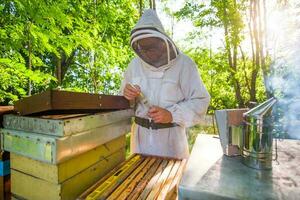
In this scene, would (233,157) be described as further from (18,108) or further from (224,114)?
(18,108)

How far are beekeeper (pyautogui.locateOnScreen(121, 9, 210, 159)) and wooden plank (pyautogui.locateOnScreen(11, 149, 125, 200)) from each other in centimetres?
108

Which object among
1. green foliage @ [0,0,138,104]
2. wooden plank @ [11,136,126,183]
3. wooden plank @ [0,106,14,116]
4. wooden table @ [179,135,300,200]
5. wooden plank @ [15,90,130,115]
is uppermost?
green foliage @ [0,0,138,104]

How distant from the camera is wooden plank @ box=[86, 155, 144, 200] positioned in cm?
114

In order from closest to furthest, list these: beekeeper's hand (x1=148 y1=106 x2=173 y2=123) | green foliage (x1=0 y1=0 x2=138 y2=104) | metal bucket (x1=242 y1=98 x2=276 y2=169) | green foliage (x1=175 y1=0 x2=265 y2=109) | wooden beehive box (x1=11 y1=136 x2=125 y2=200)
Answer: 1. wooden beehive box (x1=11 y1=136 x2=125 y2=200)
2. metal bucket (x1=242 y1=98 x2=276 y2=169)
3. beekeeper's hand (x1=148 y1=106 x2=173 y2=123)
4. green foliage (x1=0 y1=0 x2=138 y2=104)
5. green foliage (x1=175 y1=0 x2=265 y2=109)

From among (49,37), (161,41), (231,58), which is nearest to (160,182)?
(161,41)

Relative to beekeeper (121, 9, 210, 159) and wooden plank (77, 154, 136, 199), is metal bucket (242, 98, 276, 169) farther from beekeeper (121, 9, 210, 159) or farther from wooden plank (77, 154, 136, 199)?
beekeeper (121, 9, 210, 159)

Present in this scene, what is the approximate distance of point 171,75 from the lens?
2.55 meters

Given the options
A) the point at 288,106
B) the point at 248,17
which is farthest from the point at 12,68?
the point at 248,17

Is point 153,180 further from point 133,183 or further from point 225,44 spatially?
point 225,44

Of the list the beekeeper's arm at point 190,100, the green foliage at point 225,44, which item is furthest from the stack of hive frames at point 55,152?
the green foliage at point 225,44

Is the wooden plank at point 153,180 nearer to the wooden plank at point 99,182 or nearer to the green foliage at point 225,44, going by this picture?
the wooden plank at point 99,182

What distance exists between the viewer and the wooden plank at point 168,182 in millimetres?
1096

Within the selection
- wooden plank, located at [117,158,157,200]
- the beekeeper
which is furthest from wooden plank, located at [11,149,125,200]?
the beekeeper

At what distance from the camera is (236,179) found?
3.76 feet
